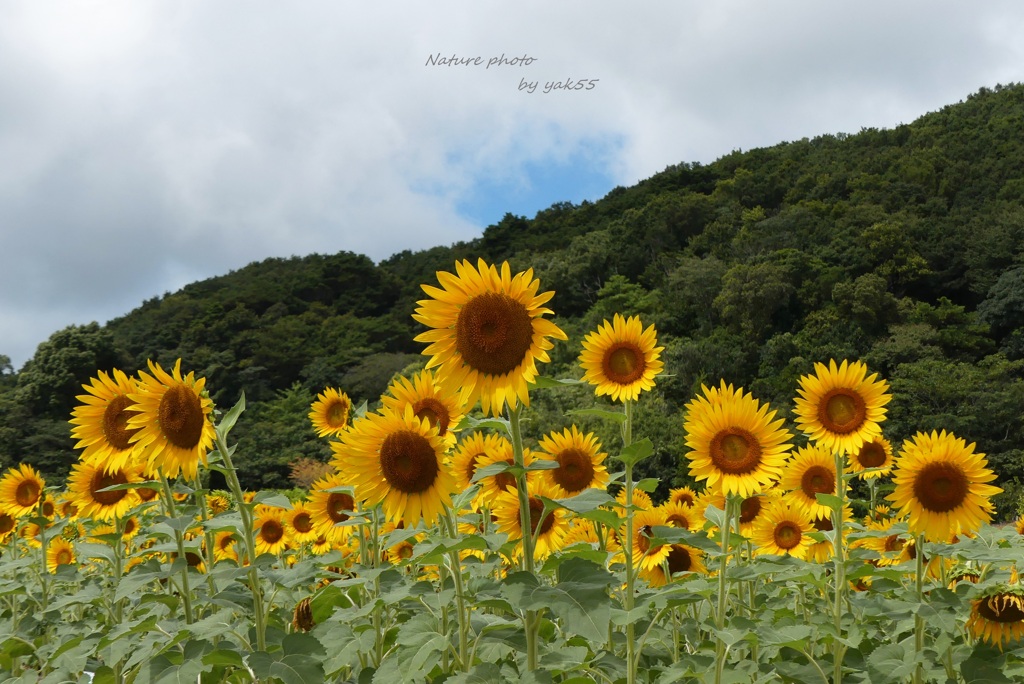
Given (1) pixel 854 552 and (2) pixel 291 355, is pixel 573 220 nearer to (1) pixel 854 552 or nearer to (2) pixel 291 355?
(2) pixel 291 355

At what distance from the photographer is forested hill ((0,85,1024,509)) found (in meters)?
28.4

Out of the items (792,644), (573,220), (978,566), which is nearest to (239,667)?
(792,644)

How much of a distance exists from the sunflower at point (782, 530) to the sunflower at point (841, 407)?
0.92m

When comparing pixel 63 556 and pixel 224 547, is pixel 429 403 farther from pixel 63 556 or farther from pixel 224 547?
pixel 63 556

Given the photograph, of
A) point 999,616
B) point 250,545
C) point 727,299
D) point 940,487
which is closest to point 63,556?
point 250,545

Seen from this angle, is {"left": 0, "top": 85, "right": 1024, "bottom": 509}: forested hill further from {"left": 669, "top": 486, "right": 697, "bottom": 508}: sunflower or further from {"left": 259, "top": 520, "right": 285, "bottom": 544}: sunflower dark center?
{"left": 669, "top": 486, "right": 697, "bottom": 508}: sunflower

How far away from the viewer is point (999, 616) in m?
3.38

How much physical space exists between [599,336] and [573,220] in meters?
50.1

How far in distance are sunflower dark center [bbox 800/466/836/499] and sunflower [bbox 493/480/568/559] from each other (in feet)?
5.01

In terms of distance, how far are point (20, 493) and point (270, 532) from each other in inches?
62.4

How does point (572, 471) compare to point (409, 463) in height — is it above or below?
above

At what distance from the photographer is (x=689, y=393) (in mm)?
29766

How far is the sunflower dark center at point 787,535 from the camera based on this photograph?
15.3ft

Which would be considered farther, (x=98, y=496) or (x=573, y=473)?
(x=98, y=496)
